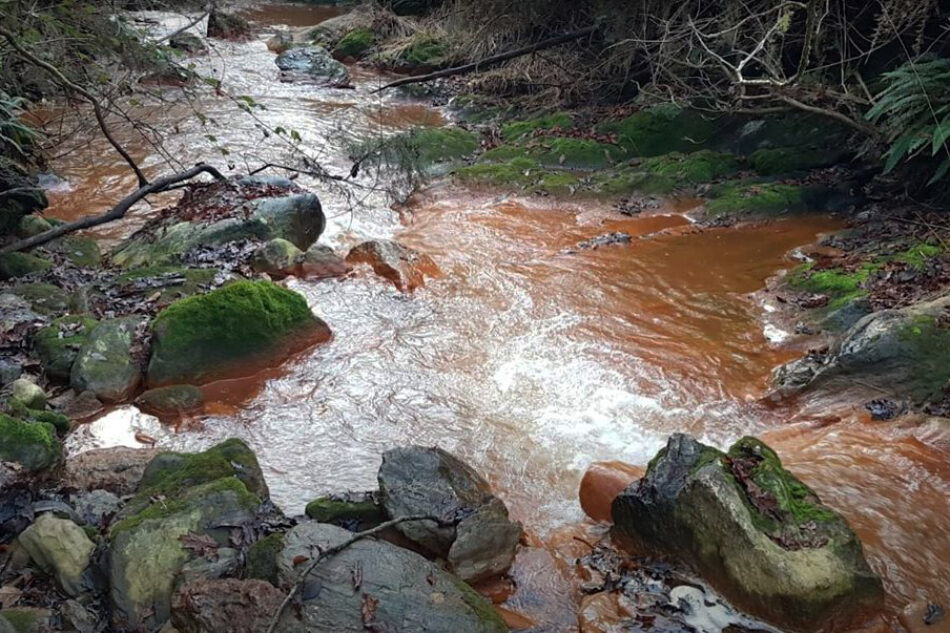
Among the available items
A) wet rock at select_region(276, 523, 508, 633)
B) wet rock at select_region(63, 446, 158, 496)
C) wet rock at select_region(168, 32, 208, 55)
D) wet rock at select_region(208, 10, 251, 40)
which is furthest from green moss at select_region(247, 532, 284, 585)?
wet rock at select_region(208, 10, 251, 40)

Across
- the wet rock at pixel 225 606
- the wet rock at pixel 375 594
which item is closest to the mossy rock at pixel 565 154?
the wet rock at pixel 375 594

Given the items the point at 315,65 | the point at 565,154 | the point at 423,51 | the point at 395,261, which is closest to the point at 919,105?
the point at 565,154

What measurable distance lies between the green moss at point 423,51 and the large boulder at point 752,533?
17172 millimetres

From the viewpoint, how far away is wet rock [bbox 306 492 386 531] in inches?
189

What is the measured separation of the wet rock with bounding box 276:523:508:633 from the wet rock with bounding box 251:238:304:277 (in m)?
5.52

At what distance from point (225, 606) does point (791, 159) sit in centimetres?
1078

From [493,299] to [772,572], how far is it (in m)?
5.07

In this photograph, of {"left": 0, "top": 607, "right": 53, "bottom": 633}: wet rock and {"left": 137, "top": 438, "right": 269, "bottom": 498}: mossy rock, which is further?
{"left": 137, "top": 438, "right": 269, "bottom": 498}: mossy rock

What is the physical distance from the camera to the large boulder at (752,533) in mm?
4145

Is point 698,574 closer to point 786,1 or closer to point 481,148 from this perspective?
point 786,1

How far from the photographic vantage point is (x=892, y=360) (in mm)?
6332

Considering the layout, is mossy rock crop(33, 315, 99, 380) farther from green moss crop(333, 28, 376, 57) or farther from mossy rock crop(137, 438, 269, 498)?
green moss crop(333, 28, 376, 57)

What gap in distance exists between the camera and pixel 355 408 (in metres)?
6.79

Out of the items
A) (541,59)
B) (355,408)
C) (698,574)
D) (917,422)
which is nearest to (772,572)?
(698,574)
